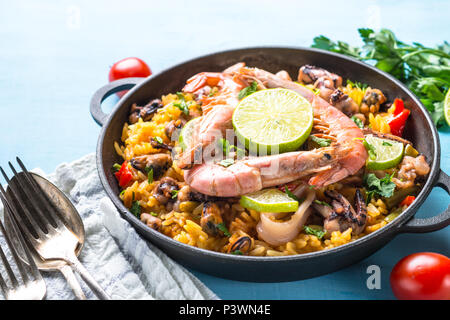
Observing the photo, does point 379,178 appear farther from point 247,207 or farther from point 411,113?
point 247,207

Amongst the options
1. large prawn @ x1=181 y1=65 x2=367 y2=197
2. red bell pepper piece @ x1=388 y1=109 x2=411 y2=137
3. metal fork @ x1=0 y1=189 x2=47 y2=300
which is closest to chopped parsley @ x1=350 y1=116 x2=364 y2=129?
red bell pepper piece @ x1=388 y1=109 x2=411 y2=137

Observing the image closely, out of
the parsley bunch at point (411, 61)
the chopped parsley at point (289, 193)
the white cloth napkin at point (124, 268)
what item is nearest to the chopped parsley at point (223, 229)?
the white cloth napkin at point (124, 268)

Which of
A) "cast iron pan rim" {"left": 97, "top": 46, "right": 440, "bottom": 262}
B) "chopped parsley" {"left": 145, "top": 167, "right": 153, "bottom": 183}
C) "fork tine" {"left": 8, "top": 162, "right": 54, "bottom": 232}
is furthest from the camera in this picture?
"chopped parsley" {"left": 145, "top": 167, "right": 153, "bottom": 183}

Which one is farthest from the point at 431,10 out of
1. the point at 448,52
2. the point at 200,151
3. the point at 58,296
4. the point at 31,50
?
the point at 58,296

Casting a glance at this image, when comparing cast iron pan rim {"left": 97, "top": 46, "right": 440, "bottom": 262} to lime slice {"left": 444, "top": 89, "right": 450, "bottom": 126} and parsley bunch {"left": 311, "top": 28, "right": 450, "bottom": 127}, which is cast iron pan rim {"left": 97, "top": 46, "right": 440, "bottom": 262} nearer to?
lime slice {"left": 444, "top": 89, "right": 450, "bottom": 126}

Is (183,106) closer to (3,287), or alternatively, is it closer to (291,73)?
(291,73)

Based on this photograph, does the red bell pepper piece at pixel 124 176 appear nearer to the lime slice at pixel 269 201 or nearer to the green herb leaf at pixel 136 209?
the green herb leaf at pixel 136 209

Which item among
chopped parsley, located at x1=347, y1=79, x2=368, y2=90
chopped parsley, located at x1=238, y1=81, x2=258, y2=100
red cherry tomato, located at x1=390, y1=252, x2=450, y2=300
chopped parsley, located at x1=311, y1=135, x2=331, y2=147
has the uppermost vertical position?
chopped parsley, located at x1=238, y1=81, x2=258, y2=100
